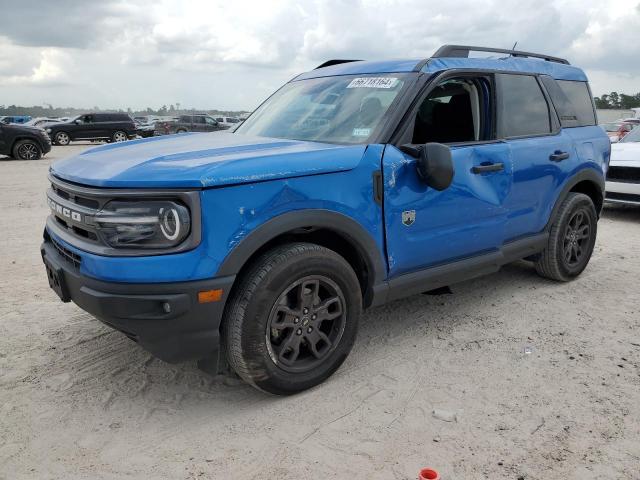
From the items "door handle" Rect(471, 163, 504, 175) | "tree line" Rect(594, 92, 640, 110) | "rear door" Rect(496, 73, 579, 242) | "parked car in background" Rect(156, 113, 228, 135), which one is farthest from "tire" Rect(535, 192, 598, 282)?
"tree line" Rect(594, 92, 640, 110)

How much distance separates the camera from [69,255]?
2.83 m

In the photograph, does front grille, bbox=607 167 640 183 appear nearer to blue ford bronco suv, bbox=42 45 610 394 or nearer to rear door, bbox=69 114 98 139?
blue ford bronco suv, bbox=42 45 610 394

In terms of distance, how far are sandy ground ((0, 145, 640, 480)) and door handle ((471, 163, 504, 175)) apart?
1177 mm

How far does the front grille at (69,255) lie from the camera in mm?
2739

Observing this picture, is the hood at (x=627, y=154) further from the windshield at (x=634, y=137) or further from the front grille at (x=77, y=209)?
the front grille at (x=77, y=209)

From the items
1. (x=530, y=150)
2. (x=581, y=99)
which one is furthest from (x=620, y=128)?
(x=530, y=150)

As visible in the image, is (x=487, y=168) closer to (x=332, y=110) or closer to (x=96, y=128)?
(x=332, y=110)

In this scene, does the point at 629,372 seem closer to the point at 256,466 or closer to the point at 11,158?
the point at 256,466

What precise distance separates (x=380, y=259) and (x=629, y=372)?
1716 millimetres

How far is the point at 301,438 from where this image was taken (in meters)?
2.70

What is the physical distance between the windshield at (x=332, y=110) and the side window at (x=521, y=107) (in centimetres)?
100

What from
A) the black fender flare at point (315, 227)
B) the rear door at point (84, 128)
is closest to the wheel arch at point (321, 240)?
the black fender flare at point (315, 227)

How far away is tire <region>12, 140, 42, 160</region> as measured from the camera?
17328mm

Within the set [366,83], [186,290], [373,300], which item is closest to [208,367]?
[186,290]
